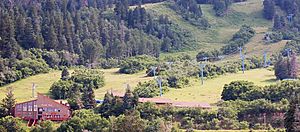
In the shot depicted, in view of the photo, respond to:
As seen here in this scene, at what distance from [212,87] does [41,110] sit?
21.9 m

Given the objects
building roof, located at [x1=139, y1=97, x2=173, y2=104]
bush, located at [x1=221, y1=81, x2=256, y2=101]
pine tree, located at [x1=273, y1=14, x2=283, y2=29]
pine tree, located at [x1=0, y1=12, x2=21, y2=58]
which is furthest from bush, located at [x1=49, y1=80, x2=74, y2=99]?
pine tree, located at [x1=273, y1=14, x2=283, y2=29]

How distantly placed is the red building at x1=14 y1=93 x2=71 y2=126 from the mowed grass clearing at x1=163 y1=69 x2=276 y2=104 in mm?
12851

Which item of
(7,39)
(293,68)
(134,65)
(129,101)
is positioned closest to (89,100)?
(129,101)

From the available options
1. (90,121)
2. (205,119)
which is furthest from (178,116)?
(90,121)

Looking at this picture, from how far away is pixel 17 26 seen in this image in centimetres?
10912

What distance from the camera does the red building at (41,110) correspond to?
76.7 meters

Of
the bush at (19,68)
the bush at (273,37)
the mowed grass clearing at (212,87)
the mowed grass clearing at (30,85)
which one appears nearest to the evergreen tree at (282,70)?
the mowed grass clearing at (212,87)

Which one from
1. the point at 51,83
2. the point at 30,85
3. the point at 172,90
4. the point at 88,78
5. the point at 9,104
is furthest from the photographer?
the point at 51,83

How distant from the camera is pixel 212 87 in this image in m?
88.8

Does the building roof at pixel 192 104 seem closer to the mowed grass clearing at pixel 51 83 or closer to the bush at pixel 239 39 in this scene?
the mowed grass clearing at pixel 51 83

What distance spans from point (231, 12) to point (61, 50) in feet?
151

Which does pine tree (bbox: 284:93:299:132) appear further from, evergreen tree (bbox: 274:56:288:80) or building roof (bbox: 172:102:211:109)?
evergreen tree (bbox: 274:56:288:80)

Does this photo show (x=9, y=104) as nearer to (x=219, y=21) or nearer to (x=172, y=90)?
(x=172, y=90)

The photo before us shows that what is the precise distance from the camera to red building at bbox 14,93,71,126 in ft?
252
